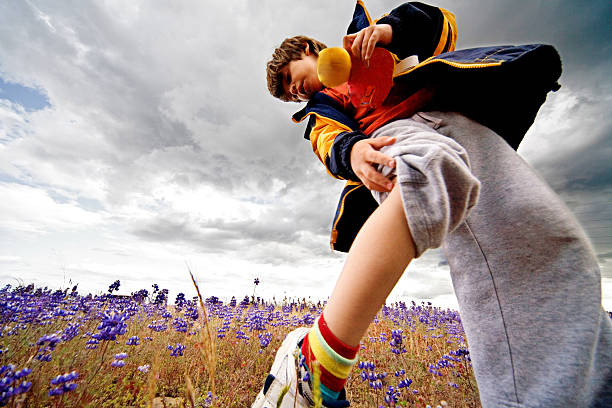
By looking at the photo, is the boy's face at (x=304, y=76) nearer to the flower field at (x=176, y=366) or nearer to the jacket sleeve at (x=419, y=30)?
the jacket sleeve at (x=419, y=30)

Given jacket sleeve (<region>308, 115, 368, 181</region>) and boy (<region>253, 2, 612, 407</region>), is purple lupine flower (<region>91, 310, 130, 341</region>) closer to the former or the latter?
boy (<region>253, 2, 612, 407</region>)

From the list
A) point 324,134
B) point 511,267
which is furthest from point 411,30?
point 511,267

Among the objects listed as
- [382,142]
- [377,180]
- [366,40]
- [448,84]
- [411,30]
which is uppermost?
[411,30]

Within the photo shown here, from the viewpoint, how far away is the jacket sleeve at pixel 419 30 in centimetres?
169

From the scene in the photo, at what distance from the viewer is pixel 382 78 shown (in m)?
1.62

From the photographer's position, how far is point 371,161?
112cm

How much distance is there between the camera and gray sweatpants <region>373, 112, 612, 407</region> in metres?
0.94

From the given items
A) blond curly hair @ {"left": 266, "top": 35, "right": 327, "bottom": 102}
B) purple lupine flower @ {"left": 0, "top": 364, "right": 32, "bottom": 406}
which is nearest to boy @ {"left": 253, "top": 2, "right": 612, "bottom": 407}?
blond curly hair @ {"left": 266, "top": 35, "right": 327, "bottom": 102}

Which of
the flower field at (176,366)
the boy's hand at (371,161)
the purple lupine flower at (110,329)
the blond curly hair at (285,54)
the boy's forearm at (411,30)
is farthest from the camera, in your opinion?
the blond curly hair at (285,54)

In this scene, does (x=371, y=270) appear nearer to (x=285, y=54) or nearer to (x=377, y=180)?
(x=377, y=180)

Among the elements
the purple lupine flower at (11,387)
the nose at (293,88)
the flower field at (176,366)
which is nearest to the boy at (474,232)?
the flower field at (176,366)

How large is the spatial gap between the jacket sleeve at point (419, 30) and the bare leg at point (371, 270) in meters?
1.24

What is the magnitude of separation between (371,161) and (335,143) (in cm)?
32

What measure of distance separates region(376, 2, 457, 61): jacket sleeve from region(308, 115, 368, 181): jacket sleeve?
2.04 ft
